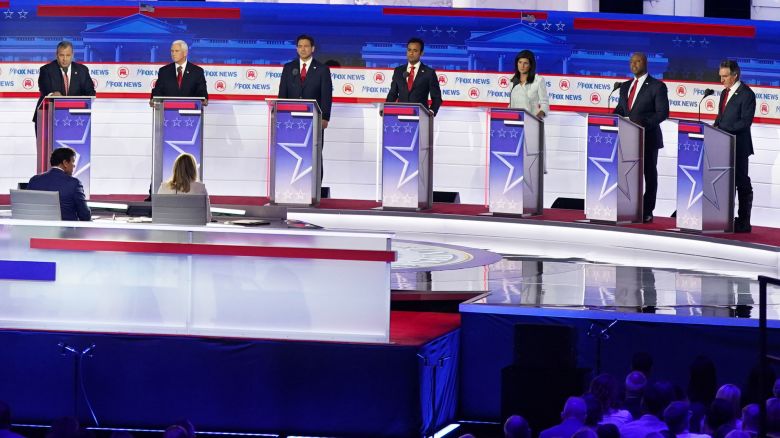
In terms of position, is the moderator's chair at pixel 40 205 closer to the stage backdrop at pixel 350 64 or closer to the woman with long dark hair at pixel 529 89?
the woman with long dark hair at pixel 529 89

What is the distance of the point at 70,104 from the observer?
42.2 feet

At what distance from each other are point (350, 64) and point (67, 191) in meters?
6.62

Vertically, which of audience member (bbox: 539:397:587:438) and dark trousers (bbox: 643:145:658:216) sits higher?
dark trousers (bbox: 643:145:658:216)

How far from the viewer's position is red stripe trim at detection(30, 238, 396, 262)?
7375 mm

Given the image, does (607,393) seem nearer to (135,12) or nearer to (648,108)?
(648,108)

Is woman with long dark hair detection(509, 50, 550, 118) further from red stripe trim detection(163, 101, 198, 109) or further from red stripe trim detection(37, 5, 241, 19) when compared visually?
red stripe trim detection(37, 5, 241, 19)

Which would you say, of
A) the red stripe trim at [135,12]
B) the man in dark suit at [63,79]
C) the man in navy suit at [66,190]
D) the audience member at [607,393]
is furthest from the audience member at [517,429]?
the red stripe trim at [135,12]

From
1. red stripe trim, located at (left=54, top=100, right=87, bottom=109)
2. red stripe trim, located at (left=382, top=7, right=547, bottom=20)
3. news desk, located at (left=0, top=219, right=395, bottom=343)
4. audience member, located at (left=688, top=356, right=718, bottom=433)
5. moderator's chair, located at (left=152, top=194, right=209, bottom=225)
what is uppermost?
red stripe trim, located at (left=382, top=7, right=547, bottom=20)

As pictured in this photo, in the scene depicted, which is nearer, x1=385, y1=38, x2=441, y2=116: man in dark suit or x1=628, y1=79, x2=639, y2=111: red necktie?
x1=628, y1=79, x2=639, y2=111: red necktie

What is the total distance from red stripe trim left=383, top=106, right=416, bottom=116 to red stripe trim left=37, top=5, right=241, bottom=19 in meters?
3.30

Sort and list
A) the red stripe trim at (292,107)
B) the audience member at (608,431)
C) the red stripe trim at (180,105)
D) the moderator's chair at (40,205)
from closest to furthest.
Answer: the audience member at (608,431)
the moderator's chair at (40,205)
the red stripe trim at (292,107)
the red stripe trim at (180,105)

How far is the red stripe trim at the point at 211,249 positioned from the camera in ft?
24.2

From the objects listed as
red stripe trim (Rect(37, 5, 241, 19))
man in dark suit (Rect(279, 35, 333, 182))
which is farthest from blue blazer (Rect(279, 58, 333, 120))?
red stripe trim (Rect(37, 5, 241, 19))

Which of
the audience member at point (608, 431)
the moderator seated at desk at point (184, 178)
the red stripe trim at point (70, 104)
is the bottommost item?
the audience member at point (608, 431)
